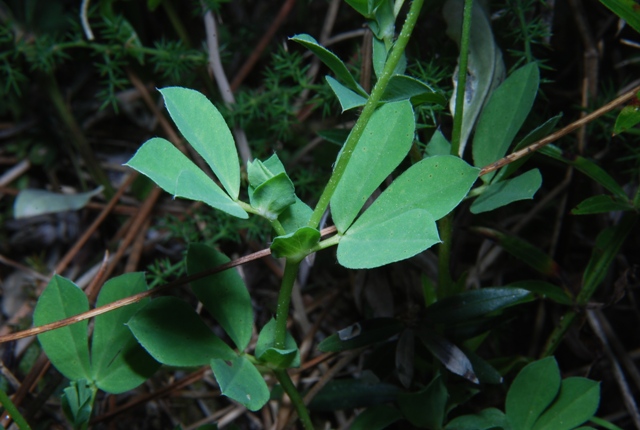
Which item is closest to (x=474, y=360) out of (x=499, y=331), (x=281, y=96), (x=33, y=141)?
(x=499, y=331)

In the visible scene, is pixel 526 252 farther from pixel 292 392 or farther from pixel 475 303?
pixel 292 392

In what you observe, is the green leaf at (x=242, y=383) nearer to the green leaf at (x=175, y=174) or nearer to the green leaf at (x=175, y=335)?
the green leaf at (x=175, y=335)

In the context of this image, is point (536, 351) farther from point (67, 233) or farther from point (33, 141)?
point (33, 141)

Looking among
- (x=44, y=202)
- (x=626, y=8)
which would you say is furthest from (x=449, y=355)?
(x=44, y=202)

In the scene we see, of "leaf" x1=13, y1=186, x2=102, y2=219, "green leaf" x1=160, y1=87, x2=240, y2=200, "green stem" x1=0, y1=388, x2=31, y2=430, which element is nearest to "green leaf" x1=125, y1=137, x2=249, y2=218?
"green leaf" x1=160, y1=87, x2=240, y2=200

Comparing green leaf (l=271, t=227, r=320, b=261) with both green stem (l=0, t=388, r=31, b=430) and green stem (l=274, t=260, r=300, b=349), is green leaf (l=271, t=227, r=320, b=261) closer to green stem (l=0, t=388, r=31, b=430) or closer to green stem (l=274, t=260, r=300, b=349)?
green stem (l=274, t=260, r=300, b=349)

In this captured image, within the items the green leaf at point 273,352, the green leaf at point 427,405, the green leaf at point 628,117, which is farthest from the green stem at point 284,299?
the green leaf at point 628,117
